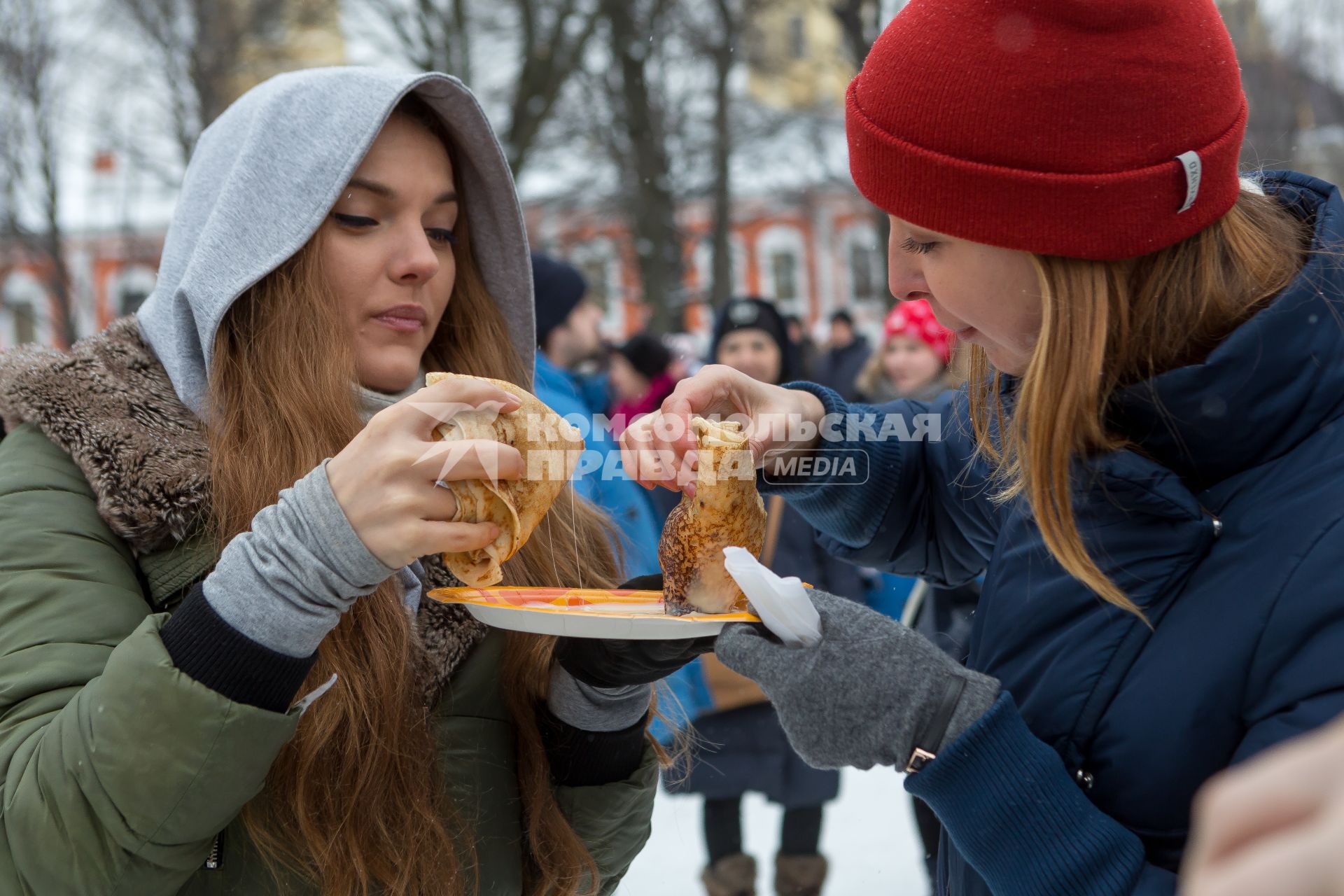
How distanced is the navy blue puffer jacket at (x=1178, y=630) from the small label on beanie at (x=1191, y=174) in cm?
18

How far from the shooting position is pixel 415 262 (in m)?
2.17

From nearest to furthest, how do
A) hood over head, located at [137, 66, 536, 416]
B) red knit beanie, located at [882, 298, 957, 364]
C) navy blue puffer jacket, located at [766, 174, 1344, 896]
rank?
1. navy blue puffer jacket, located at [766, 174, 1344, 896]
2. hood over head, located at [137, 66, 536, 416]
3. red knit beanie, located at [882, 298, 957, 364]

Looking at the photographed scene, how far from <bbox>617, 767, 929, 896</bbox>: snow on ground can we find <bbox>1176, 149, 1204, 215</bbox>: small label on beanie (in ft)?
12.7

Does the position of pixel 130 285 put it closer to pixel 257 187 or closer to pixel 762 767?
pixel 762 767

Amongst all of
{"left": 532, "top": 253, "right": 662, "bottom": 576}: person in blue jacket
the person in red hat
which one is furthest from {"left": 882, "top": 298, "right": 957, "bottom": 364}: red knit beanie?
{"left": 532, "top": 253, "right": 662, "bottom": 576}: person in blue jacket

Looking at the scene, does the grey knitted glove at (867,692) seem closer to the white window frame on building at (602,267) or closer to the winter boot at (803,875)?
the winter boot at (803,875)

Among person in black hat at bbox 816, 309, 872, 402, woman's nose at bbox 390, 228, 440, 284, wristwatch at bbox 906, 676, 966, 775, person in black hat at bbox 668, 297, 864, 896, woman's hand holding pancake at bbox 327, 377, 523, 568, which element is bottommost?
person in black hat at bbox 816, 309, 872, 402

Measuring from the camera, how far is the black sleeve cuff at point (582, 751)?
2127 millimetres

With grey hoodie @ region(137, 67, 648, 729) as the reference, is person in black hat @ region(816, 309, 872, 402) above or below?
below

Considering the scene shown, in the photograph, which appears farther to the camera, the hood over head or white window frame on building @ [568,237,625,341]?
white window frame on building @ [568,237,625,341]

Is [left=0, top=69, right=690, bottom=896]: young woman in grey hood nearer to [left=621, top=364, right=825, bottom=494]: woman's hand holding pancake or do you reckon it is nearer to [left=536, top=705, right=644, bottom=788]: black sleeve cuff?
[left=536, top=705, right=644, bottom=788]: black sleeve cuff

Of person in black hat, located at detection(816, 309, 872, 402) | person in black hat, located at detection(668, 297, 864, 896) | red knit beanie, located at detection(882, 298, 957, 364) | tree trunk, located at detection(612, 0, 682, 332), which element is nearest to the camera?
person in black hat, located at detection(668, 297, 864, 896)

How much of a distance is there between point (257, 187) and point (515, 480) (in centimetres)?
86

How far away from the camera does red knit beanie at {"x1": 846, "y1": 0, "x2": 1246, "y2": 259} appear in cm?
151
